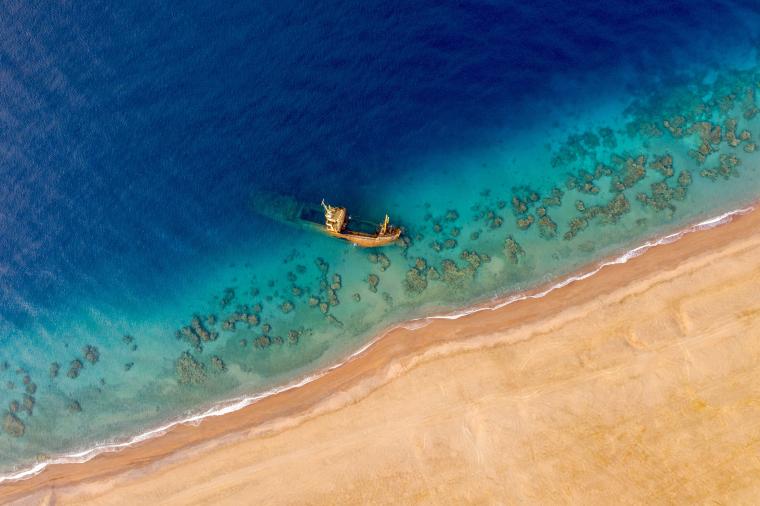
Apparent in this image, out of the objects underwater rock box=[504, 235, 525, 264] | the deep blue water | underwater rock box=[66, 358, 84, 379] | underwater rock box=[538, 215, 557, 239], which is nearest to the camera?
underwater rock box=[504, 235, 525, 264]

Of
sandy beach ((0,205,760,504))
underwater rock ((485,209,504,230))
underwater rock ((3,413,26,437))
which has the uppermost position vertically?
underwater rock ((485,209,504,230))

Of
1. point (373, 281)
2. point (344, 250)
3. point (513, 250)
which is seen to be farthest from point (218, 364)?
point (513, 250)

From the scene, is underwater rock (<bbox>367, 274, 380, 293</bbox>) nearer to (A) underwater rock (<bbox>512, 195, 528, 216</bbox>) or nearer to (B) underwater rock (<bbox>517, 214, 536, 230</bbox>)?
(B) underwater rock (<bbox>517, 214, 536, 230</bbox>)

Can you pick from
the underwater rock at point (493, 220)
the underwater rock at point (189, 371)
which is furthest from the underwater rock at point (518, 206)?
the underwater rock at point (189, 371)

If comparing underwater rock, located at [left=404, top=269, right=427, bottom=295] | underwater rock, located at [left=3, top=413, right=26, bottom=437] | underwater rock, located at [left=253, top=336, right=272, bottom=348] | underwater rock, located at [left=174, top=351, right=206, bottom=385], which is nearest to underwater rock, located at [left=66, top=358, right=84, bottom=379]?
underwater rock, located at [left=3, top=413, right=26, bottom=437]

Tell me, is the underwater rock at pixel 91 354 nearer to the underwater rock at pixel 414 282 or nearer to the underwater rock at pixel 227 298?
the underwater rock at pixel 227 298

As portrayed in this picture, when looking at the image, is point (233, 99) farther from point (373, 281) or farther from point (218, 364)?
point (218, 364)

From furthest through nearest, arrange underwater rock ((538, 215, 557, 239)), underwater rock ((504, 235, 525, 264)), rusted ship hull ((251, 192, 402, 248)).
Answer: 1. rusted ship hull ((251, 192, 402, 248))
2. underwater rock ((538, 215, 557, 239))
3. underwater rock ((504, 235, 525, 264))
